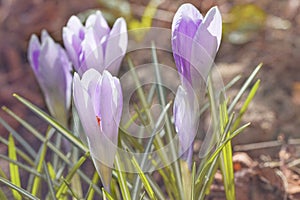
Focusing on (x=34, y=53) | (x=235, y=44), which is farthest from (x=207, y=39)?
(x=235, y=44)

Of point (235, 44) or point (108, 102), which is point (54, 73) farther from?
point (235, 44)

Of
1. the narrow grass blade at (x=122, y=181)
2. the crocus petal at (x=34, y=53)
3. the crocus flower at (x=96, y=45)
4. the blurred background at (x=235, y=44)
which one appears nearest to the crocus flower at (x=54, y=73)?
the crocus petal at (x=34, y=53)

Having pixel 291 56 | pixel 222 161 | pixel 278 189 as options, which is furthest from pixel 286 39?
pixel 222 161

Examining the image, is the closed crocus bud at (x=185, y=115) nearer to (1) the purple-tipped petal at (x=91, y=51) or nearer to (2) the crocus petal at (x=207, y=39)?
(2) the crocus petal at (x=207, y=39)

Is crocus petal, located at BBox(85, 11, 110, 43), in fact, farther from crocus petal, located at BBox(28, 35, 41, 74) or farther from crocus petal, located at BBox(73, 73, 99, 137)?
crocus petal, located at BBox(73, 73, 99, 137)

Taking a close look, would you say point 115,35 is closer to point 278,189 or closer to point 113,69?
point 113,69

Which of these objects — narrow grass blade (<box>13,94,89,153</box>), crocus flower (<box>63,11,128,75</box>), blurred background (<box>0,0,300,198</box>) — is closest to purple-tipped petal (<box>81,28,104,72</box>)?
crocus flower (<box>63,11,128,75</box>)

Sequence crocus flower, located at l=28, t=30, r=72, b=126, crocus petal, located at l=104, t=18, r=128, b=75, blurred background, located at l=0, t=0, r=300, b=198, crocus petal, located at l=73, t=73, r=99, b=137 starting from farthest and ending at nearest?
blurred background, located at l=0, t=0, r=300, b=198
crocus flower, located at l=28, t=30, r=72, b=126
crocus petal, located at l=104, t=18, r=128, b=75
crocus petal, located at l=73, t=73, r=99, b=137
